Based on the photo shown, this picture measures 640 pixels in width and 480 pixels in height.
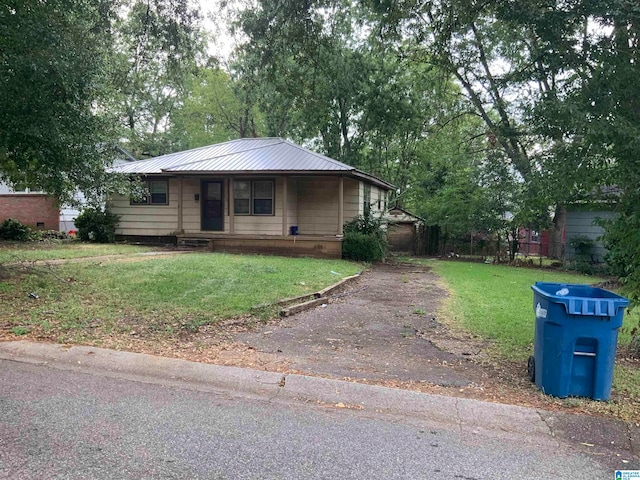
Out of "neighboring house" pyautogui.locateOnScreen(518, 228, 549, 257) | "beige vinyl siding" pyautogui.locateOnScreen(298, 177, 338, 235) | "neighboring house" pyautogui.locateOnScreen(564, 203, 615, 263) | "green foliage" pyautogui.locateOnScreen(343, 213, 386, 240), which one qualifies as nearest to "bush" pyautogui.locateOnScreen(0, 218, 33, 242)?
"beige vinyl siding" pyautogui.locateOnScreen(298, 177, 338, 235)

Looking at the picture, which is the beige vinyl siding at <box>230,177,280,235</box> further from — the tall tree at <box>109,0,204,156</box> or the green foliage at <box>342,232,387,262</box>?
the tall tree at <box>109,0,204,156</box>

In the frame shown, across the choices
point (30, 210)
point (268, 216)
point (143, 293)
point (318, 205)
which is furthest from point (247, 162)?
point (30, 210)

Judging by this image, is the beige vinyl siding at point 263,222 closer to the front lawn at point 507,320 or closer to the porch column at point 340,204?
the porch column at point 340,204

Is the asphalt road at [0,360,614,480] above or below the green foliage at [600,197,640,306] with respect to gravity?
below

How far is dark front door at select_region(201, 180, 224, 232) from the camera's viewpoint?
57.5 ft

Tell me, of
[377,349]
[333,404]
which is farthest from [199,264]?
[333,404]

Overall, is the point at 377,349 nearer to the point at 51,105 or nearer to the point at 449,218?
the point at 51,105

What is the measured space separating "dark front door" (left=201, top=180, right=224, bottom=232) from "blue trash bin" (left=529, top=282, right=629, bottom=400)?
573 inches

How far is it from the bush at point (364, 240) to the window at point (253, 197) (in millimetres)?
3008

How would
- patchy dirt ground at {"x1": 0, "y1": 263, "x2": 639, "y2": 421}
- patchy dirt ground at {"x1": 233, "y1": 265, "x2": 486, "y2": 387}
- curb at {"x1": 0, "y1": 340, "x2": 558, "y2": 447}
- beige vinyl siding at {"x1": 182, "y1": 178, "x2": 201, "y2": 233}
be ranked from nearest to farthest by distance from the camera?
1. curb at {"x1": 0, "y1": 340, "x2": 558, "y2": 447}
2. patchy dirt ground at {"x1": 0, "y1": 263, "x2": 639, "y2": 421}
3. patchy dirt ground at {"x1": 233, "y1": 265, "x2": 486, "y2": 387}
4. beige vinyl siding at {"x1": 182, "y1": 178, "x2": 201, "y2": 233}

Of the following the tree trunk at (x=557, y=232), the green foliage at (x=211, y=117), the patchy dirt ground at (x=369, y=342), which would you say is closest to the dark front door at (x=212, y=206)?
the patchy dirt ground at (x=369, y=342)

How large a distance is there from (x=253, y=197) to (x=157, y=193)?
4028 millimetres

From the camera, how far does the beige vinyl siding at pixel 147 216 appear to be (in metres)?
17.9

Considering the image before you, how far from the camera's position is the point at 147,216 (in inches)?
711
